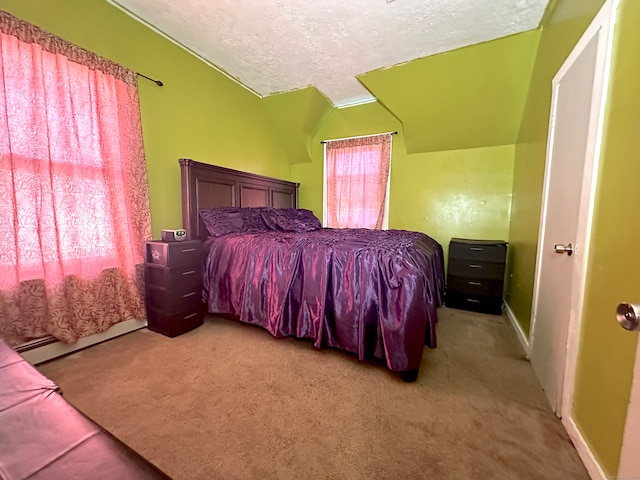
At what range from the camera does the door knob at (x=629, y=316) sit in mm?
519

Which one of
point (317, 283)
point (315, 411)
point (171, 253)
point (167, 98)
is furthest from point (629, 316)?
point (167, 98)

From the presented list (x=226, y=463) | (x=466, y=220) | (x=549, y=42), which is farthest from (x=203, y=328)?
(x=549, y=42)

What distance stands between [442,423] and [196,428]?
122 centimetres

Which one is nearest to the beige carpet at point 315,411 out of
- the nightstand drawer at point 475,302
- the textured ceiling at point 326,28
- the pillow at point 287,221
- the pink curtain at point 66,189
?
the pink curtain at point 66,189

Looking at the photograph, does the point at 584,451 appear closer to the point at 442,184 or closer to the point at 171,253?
the point at 171,253

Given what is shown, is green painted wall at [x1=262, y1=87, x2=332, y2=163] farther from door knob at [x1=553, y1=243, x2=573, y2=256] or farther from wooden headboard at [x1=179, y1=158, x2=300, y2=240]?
door knob at [x1=553, y1=243, x2=573, y2=256]

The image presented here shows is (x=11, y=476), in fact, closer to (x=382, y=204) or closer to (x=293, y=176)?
(x=382, y=204)

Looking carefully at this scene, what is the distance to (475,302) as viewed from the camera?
2.88m

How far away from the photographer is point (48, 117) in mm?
1736

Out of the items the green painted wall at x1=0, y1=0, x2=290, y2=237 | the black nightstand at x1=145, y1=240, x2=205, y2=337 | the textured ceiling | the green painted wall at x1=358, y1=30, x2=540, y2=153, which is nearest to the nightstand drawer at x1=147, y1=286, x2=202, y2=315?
the black nightstand at x1=145, y1=240, x2=205, y2=337

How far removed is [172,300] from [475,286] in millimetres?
3114

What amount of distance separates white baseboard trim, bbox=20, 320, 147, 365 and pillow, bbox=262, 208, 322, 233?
67.1 inches

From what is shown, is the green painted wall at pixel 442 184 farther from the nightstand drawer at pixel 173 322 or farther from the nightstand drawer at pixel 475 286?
the nightstand drawer at pixel 173 322

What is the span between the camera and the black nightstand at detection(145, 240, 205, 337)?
83.9 inches
